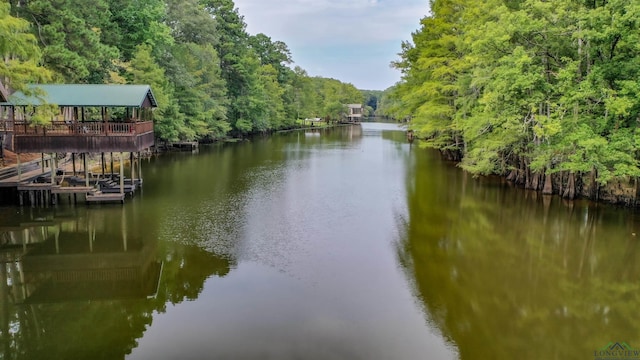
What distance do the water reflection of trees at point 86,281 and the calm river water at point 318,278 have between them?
0.05m

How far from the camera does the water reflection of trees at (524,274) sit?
28.8 ft

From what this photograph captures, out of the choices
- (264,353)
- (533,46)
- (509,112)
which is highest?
(533,46)

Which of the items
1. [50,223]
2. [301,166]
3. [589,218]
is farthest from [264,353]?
[301,166]

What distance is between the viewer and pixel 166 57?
3609 centimetres

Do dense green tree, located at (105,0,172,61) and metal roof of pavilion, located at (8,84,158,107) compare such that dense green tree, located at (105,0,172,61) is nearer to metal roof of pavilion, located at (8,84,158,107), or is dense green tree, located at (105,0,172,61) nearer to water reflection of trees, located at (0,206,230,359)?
metal roof of pavilion, located at (8,84,158,107)

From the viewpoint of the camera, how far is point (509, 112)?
21.3 metres

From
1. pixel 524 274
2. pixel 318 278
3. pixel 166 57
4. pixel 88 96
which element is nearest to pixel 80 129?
pixel 88 96

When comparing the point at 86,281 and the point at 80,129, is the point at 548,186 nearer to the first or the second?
the point at 86,281

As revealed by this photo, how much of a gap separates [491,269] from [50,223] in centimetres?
1458

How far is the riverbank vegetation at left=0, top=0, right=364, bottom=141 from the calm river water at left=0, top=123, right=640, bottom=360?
6108mm

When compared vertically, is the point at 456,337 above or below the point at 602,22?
below

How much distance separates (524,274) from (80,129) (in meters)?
17.8

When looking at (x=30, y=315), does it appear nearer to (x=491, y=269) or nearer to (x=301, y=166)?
(x=491, y=269)

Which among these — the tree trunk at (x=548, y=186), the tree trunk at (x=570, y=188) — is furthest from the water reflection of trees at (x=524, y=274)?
the tree trunk at (x=548, y=186)
